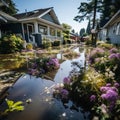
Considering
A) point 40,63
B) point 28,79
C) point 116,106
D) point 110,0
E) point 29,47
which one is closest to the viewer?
point 116,106

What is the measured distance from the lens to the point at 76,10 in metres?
28.2

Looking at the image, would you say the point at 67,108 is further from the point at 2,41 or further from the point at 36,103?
the point at 2,41

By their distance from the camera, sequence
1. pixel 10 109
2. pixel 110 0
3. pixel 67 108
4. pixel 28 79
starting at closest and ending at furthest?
pixel 10 109 → pixel 67 108 → pixel 28 79 → pixel 110 0

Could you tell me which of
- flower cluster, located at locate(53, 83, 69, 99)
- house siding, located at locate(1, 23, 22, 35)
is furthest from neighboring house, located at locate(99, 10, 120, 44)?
flower cluster, located at locate(53, 83, 69, 99)

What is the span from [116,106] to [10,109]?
2.07 m

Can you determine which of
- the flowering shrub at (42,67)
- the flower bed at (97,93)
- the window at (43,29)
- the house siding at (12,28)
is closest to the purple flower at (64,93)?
the flower bed at (97,93)

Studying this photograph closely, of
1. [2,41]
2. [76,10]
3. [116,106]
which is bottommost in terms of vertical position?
[116,106]

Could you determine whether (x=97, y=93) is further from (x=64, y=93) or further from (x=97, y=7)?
(x=97, y=7)

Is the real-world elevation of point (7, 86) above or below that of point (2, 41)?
below

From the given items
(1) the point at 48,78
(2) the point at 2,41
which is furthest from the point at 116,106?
(2) the point at 2,41

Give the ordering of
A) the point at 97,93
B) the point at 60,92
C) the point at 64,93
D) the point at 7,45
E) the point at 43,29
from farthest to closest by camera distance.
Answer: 1. the point at 43,29
2. the point at 7,45
3. the point at 60,92
4. the point at 64,93
5. the point at 97,93

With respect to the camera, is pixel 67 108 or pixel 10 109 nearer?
pixel 10 109

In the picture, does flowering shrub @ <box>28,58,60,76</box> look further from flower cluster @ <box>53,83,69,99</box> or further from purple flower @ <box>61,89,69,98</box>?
purple flower @ <box>61,89,69,98</box>

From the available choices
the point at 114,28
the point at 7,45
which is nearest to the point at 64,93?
the point at 7,45
